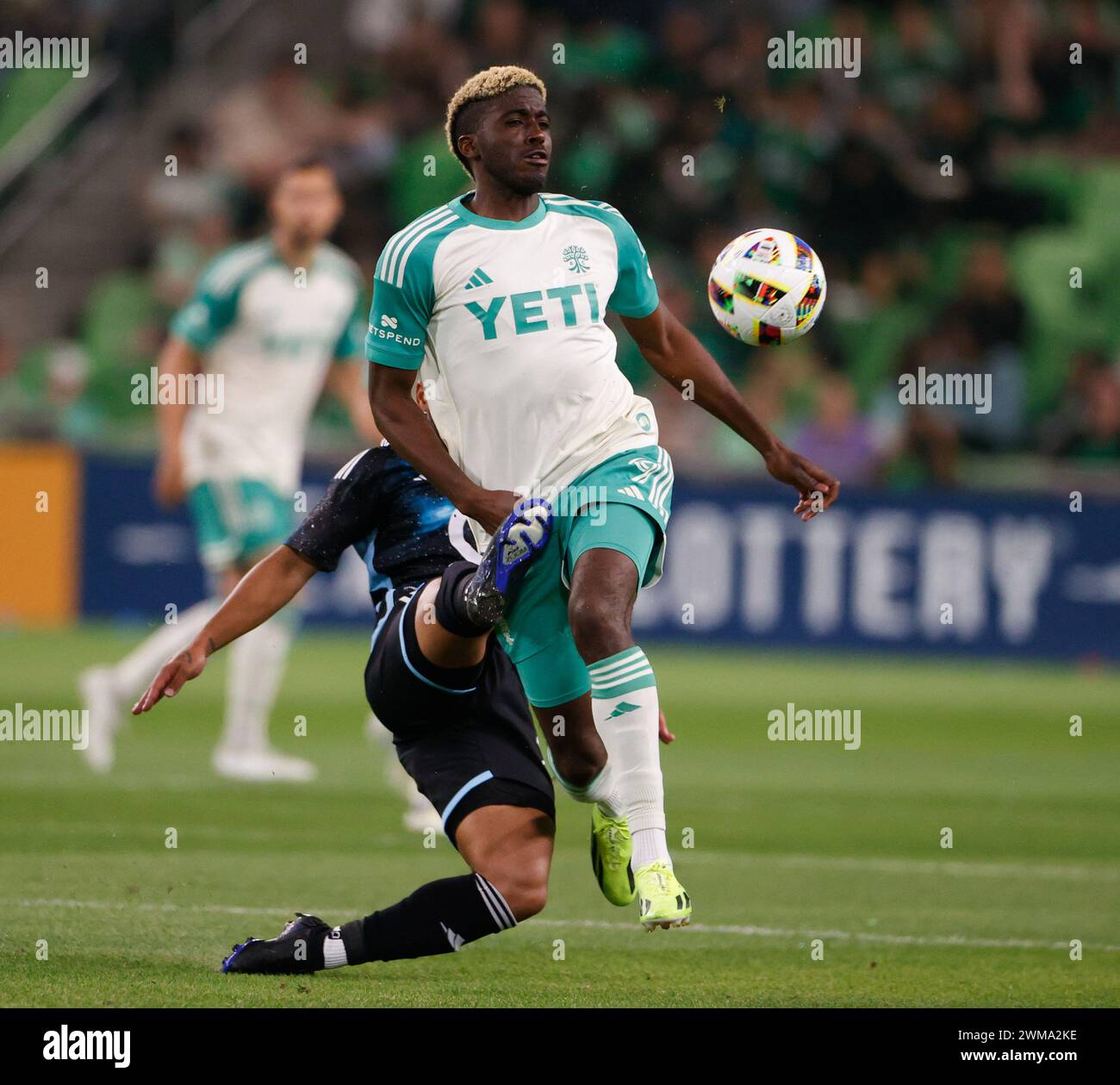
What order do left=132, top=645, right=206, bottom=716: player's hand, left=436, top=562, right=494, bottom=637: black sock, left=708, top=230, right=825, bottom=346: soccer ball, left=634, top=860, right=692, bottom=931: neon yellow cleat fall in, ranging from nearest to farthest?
left=634, top=860, right=692, bottom=931: neon yellow cleat
left=436, top=562, right=494, bottom=637: black sock
left=132, top=645, right=206, bottom=716: player's hand
left=708, top=230, right=825, bottom=346: soccer ball

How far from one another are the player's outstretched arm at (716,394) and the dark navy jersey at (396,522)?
0.78m

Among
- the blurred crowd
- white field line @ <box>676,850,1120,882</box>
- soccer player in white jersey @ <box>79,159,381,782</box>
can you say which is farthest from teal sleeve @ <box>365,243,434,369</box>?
the blurred crowd

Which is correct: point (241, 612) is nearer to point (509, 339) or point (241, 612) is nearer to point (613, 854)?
point (509, 339)

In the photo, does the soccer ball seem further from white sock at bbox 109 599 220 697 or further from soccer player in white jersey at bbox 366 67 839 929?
white sock at bbox 109 599 220 697

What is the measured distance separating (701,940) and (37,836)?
9.64 feet

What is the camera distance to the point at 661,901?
525 centimetres

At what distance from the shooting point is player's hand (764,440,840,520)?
6.19 m

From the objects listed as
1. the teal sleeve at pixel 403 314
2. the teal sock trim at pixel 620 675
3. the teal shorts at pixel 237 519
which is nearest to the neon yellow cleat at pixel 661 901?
the teal sock trim at pixel 620 675

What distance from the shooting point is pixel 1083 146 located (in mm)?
18031

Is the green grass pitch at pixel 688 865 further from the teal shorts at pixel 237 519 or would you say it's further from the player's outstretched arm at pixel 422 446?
the player's outstretched arm at pixel 422 446

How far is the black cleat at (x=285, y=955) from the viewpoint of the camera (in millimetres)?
5695

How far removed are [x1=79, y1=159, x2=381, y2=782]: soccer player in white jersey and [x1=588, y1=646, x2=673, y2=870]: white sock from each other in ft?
16.1

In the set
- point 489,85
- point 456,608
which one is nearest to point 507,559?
point 456,608

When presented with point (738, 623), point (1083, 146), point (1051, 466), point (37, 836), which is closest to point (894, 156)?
point (1083, 146)
